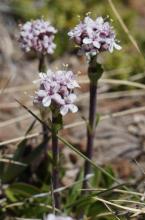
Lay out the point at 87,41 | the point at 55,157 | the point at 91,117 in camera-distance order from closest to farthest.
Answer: the point at 87,41 < the point at 55,157 < the point at 91,117

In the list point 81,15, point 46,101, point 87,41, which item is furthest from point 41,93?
point 81,15

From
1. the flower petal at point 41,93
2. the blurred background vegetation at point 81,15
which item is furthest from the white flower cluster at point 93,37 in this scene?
the blurred background vegetation at point 81,15

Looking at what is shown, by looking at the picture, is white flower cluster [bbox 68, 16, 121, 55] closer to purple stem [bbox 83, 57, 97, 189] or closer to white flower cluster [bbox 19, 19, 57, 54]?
purple stem [bbox 83, 57, 97, 189]

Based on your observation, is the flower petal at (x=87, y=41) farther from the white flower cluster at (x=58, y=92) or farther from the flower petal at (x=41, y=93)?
the flower petal at (x=41, y=93)

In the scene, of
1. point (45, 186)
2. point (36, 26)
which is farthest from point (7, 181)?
point (36, 26)

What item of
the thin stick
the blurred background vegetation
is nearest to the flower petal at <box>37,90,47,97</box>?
the thin stick

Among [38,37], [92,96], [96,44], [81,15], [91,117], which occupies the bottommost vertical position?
[91,117]

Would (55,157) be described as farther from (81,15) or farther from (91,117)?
(81,15)
